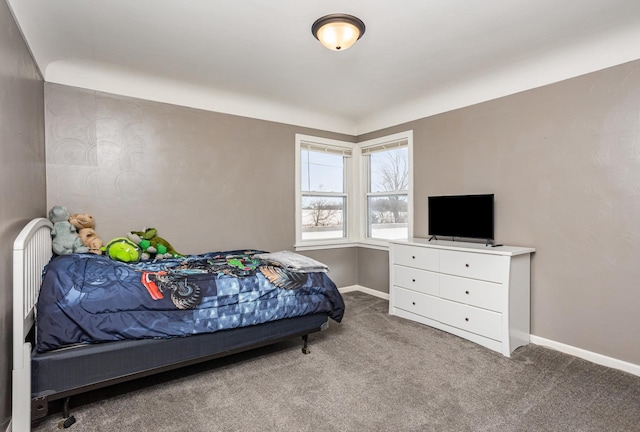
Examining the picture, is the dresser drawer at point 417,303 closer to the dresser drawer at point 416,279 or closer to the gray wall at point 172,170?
the dresser drawer at point 416,279

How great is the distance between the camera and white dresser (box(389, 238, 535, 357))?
273 cm

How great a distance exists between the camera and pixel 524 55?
2.77 meters

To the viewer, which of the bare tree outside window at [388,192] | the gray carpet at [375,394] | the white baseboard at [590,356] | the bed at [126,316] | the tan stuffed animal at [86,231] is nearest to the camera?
the bed at [126,316]

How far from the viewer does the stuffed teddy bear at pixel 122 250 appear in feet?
9.20

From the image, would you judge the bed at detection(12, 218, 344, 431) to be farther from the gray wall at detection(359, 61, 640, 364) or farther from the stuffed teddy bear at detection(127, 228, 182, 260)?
the gray wall at detection(359, 61, 640, 364)

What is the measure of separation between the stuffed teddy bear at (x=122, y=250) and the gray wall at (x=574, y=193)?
327cm

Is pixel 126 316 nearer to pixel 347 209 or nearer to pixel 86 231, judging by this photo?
pixel 86 231

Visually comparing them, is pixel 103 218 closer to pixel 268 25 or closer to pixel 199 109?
pixel 199 109

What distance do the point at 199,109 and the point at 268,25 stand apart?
1.58 m

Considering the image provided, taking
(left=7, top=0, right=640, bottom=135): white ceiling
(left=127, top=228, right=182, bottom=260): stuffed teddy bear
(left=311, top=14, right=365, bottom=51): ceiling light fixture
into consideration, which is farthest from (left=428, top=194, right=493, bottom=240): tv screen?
(left=127, top=228, right=182, bottom=260): stuffed teddy bear

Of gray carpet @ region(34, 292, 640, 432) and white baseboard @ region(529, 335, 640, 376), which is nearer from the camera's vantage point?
gray carpet @ region(34, 292, 640, 432)

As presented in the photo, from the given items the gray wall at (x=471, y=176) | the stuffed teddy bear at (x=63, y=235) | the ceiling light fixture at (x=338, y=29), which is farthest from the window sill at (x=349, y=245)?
the ceiling light fixture at (x=338, y=29)

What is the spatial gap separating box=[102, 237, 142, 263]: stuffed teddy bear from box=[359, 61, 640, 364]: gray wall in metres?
3.27

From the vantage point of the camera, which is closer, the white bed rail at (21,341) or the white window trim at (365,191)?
the white bed rail at (21,341)
